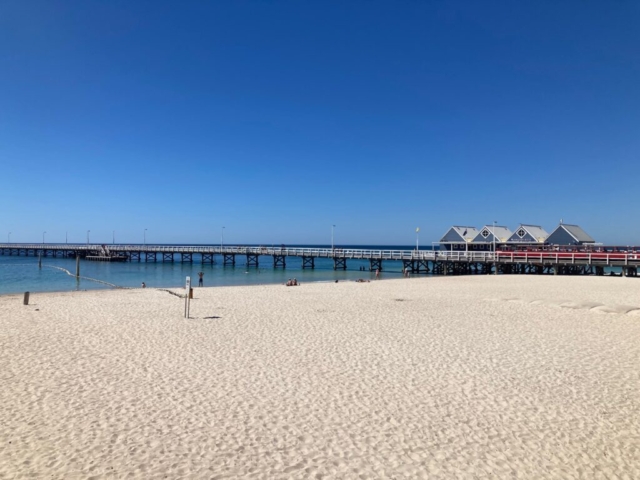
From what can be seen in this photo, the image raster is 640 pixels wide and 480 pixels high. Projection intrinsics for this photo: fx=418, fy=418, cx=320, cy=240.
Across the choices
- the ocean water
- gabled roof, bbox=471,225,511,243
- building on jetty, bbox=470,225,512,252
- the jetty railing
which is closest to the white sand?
the ocean water

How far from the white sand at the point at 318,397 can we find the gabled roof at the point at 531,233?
27471mm

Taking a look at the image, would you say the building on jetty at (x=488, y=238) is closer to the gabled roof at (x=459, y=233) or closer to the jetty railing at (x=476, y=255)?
the gabled roof at (x=459, y=233)

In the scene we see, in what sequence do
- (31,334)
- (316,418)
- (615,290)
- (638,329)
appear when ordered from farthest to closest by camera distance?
1. (615,290)
2. (638,329)
3. (31,334)
4. (316,418)

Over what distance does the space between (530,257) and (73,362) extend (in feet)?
104

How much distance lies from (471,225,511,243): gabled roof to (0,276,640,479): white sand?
86.6 ft

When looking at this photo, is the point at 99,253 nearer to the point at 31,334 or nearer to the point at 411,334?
the point at 31,334

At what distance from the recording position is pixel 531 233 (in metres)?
37.7

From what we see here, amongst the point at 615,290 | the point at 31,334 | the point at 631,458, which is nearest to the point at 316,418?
the point at 631,458

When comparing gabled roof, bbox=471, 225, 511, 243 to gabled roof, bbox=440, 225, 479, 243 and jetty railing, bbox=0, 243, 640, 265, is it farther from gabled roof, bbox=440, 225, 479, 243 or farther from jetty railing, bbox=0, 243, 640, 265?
jetty railing, bbox=0, 243, 640, 265

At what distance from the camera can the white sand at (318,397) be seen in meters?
4.35

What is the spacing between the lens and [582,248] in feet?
107

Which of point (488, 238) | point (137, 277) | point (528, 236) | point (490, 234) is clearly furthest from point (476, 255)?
point (137, 277)

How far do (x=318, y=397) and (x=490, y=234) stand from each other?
35242 millimetres

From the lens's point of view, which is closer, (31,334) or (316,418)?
(316,418)
